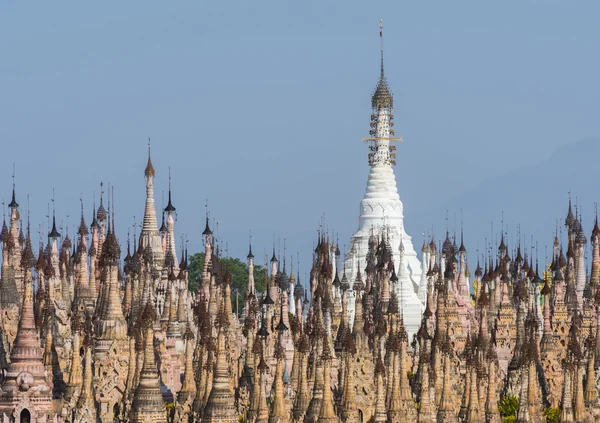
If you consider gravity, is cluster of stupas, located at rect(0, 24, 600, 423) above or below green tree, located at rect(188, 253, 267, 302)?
below

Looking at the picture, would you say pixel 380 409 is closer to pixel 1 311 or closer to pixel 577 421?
pixel 577 421

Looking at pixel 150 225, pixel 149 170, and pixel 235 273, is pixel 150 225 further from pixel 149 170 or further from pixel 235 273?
pixel 235 273

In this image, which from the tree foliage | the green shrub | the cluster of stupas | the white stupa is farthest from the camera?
the tree foliage

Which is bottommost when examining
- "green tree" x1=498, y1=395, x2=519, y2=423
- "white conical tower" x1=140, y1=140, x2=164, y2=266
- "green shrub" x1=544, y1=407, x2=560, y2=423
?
"green shrub" x1=544, y1=407, x2=560, y2=423

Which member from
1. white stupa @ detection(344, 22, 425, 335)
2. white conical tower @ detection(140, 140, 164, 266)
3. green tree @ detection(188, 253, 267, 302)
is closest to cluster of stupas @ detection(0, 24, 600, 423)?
white conical tower @ detection(140, 140, 164, 266)

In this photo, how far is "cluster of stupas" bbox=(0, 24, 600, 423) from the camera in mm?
56656

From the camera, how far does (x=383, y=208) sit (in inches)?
4646

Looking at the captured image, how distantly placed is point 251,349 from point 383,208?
170 ft

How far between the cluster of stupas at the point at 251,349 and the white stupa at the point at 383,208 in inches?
618

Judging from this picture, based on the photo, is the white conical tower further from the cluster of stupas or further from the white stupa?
the white stupa

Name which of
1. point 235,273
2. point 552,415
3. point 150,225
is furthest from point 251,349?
point 235,273

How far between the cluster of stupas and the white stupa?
1569cm

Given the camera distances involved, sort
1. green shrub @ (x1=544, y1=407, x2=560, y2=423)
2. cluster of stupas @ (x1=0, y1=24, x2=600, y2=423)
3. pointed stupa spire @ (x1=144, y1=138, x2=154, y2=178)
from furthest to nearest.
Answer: pointed stupa spire @ (x1=144, y1=138, x2=154, y2=178), green shrub @ (x1=544, y1=407, x2=560, y2=423), cluster of stupas @ (x1=0, y1=24, x2=600, y2=423)

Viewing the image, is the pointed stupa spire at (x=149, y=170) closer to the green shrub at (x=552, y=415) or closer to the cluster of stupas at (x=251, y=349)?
the cluster of stupas at (x=251, y=349)
